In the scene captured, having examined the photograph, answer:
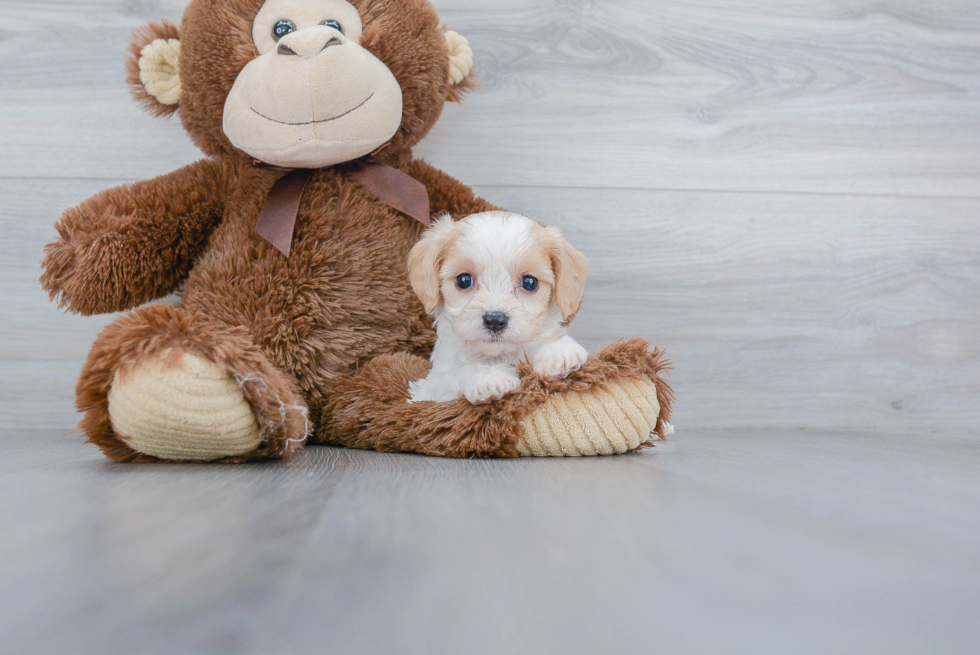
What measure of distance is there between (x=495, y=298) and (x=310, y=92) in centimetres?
36

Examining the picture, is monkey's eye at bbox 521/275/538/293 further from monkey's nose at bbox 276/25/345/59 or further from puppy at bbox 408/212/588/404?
monkey's nose at bbox 276/25/345/59

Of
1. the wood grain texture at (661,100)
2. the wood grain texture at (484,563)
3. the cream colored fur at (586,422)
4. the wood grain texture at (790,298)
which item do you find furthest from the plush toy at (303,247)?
the wood grain texture at (790,298)

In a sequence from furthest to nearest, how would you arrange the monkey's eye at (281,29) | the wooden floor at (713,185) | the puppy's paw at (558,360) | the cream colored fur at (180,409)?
the wooden floor at (713,185) → the monkey's eye at (281,29) → the puppy's paw at (558,360) → the cream colored fur at (180,409)

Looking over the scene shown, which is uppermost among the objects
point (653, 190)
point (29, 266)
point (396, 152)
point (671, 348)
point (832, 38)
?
point (832, 38)

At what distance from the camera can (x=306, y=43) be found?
866 mm

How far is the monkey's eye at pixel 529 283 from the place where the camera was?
850 millimetres

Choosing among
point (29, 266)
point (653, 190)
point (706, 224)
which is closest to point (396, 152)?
point (653, 190)

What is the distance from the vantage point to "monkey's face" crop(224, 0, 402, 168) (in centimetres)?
87

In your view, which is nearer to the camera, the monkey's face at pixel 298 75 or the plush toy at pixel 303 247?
the plush toy at pixel 303 247

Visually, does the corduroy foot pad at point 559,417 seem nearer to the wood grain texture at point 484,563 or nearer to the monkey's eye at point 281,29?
the wood grain texture at point 484,563

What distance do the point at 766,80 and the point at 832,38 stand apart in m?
0.15

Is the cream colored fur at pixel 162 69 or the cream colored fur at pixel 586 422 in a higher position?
the cream colored fur at pixel 162 69

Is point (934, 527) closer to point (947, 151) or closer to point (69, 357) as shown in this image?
point (947, 151)

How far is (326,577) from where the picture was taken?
387 mm
